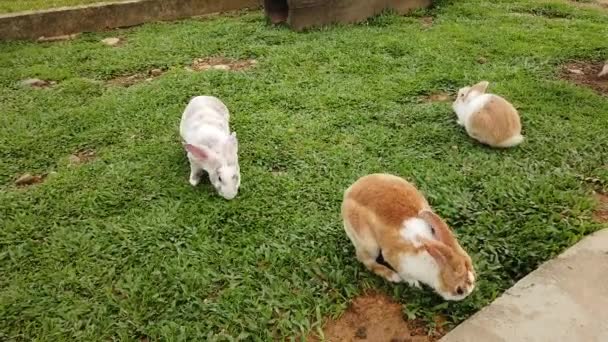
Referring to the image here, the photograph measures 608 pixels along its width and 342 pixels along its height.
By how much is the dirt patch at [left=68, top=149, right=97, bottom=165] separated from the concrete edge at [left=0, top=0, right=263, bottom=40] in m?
3.53

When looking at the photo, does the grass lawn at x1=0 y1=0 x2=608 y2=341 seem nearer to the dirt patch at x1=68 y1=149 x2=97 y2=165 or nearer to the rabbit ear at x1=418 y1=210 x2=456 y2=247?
the dirt patch at x1=68 y1=149 x2=97 y2=165

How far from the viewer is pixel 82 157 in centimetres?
440

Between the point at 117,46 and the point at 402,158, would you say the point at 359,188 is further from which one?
the point at 117,46

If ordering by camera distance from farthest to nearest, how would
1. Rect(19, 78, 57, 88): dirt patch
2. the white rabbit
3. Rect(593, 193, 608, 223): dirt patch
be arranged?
Rect(19, 78, 57, 88): dirt patch → the white rabbit → Rect(593, 193, 608, 223): dirt patch

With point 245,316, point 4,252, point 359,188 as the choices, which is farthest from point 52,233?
point 359,188

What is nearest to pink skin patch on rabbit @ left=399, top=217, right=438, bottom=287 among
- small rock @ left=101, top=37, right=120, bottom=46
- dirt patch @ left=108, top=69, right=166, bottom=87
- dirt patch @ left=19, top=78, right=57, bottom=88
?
dirt patch @ left=108, top=69, right=166, bottom=87

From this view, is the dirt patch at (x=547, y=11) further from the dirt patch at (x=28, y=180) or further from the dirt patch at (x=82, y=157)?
the dirt patch at (x=28, y=180)

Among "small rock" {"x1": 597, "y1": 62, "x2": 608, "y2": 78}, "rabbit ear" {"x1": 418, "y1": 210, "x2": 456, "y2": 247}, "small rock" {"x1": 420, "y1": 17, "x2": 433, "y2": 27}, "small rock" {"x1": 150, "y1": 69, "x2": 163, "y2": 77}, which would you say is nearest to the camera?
"rabbit ear" {"x1": 418, "y1": 210, "x2": 456, "y2": 247}

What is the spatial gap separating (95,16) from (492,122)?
578cm

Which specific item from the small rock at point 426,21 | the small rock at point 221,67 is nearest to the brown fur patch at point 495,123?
the small rock at point 221,67

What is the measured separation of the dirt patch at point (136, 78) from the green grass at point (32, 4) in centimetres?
240

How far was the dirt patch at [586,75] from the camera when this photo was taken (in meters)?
5.24

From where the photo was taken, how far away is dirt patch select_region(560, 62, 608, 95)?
17.2 feet

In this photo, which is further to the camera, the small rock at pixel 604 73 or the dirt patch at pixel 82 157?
the small rock at pixel 604 73
